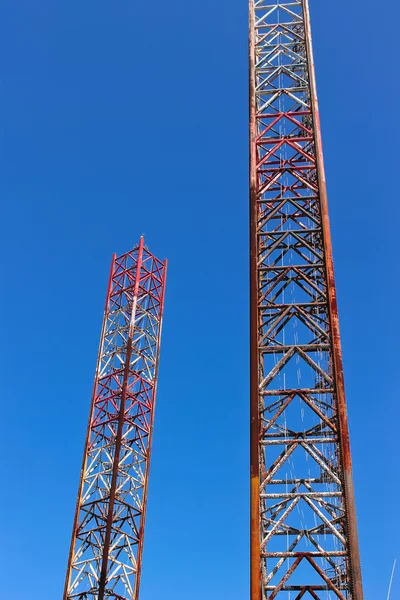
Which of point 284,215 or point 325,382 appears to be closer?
point 325,382

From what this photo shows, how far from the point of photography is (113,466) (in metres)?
32.6

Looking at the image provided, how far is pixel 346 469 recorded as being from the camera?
15852mm

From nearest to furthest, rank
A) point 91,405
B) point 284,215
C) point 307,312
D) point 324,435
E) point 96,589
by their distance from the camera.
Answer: point 324,435, point 307,312, point 284,215, point 96,589, point 91,405

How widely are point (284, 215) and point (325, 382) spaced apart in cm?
623

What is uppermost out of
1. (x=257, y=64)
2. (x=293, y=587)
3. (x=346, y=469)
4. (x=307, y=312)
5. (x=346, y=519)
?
(x=257, y=64)

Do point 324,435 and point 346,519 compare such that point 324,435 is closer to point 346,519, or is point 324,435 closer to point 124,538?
point 346,519

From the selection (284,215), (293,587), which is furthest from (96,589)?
(284,215)

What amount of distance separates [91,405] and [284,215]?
19047 mm

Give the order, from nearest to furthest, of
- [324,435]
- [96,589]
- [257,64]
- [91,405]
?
[324,435] < [257,64] < [96,589] < [91,405]

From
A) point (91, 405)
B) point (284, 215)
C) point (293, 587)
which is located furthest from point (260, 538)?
point (91, 405)

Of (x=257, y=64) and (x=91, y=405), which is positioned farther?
(x=91, y=405)

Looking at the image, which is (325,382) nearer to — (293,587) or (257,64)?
(293,587)

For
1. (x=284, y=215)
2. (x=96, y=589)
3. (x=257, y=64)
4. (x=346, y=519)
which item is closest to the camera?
(x=346, y=519)

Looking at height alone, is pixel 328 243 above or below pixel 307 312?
above
